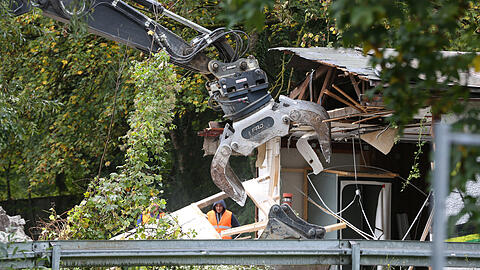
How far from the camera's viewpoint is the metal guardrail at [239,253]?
5672 millimetres

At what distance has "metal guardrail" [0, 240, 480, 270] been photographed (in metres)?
5.67

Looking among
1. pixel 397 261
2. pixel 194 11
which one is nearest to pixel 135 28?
pixel 397 261

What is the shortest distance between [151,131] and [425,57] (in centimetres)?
585

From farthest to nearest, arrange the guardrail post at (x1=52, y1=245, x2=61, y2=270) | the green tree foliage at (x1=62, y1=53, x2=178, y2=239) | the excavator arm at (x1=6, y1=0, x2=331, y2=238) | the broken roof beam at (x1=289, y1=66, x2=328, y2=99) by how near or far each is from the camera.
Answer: the broken roof beam at (x1=289, y1=66, x2=328, y2=99)
the excavator arm at (x1=6, y1=0, x2=331, y2=238)
the green tree foliage at (x1=62, y1=53, x2=178, y2=239)
the guardrail post at (x1=52, y1=245, x2=61, y2=270)

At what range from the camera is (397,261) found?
6.38 metres

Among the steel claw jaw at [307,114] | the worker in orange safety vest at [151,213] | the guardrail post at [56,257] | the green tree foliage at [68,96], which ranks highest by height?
the green tree foliage at [68,96]

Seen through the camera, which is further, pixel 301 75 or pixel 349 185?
pixel 301 75

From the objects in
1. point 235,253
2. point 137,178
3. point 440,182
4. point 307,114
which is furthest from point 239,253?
point 440,182

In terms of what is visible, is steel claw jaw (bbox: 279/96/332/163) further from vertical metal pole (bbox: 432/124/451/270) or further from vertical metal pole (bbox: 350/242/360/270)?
vertical metal pole (bbox: 432/124/451/270)

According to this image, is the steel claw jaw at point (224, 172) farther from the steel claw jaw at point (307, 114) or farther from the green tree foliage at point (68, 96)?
the green tree foliage at point (68, 96)

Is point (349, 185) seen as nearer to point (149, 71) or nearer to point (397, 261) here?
point (149, 71)

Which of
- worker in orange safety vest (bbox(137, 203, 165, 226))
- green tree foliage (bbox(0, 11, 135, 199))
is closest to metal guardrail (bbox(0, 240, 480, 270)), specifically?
worker in orange safety vest (bbox(137, 203, 165, 226))

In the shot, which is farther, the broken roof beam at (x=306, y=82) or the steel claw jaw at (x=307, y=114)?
the broken roof beam at (x=306, y=82)

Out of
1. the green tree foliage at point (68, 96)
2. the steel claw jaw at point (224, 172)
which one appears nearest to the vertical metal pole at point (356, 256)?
the steel claw jaw at point (224, 172)
